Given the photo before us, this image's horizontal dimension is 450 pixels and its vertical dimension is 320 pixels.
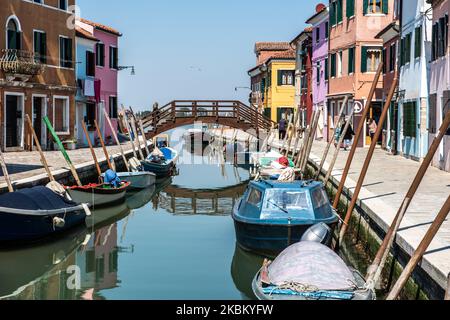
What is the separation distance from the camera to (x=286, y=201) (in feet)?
47.7

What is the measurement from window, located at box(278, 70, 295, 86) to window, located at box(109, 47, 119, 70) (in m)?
18.5

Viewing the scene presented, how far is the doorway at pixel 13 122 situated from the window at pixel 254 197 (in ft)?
53.7

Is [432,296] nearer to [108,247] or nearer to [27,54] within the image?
[108,247]

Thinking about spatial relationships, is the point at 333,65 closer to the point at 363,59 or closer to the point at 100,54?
the point at 363,59

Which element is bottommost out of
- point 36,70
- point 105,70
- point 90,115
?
point 90,115

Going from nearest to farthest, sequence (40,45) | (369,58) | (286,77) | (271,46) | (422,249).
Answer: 1. (422,249)
2. (40,45)
3. (369,58)
4. (286,77)
5. (271,46)

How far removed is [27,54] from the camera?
29.8 m

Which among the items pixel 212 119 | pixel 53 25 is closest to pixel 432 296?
pixel 53 25

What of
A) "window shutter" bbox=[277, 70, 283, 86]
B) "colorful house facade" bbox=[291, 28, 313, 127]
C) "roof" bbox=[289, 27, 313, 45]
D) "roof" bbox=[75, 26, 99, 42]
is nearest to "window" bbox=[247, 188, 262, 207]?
"roof" bbox=[75, 26, 99, 42]

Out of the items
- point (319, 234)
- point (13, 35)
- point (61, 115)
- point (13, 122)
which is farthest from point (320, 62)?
point (319, 234)

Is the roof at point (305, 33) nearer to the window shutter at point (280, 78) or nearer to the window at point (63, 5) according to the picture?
the window shutter at point (280, 78)

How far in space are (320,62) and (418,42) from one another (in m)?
19.4

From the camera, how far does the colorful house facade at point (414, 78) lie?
25031 millimetres

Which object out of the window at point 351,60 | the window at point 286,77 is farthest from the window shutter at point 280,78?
the window at point 351,60
